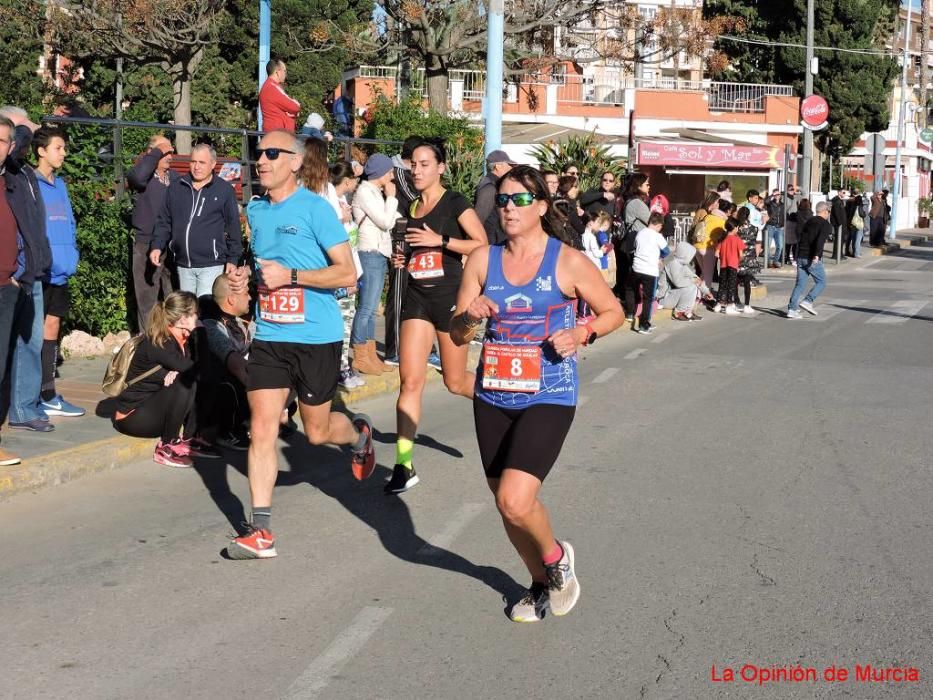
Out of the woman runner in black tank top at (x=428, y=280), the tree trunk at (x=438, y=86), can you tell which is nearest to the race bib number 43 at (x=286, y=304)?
the woman runner in black tank top at (x=428, y=280)

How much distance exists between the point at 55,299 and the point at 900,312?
1462 centimetres

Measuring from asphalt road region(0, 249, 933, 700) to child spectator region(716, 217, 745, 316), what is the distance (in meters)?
9.35

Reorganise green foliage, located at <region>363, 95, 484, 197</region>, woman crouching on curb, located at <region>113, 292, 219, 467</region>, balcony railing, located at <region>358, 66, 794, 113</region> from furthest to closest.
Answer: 1. balcony railing, located at <region>358, 66, 794, 113</region>
2. green foliage, located at <region>363, 95, 484, 197</region>
3. woman crouching on curb, located at <region>113, 292, 219, 467</region>

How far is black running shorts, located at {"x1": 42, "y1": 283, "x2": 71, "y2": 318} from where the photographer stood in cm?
987

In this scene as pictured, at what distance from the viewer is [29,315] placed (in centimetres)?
934

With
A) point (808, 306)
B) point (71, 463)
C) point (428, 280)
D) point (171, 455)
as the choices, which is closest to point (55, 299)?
point (171, 455)

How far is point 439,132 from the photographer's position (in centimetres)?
2191

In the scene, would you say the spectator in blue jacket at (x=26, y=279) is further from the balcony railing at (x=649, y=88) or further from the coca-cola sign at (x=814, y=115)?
the balcony railing at (x=649, y=88)

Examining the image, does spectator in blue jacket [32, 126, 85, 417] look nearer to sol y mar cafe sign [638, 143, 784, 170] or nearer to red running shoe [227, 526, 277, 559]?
red running shoe [227, 526, 277, 559]

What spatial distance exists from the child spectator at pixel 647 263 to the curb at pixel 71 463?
964 centimetres

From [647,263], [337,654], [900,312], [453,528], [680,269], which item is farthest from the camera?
[900,312]

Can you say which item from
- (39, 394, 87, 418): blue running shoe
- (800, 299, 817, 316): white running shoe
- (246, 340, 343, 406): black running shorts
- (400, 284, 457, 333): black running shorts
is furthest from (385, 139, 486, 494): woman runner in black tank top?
(800, 299, 817, 316): white running shoe

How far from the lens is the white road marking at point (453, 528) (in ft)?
22.4

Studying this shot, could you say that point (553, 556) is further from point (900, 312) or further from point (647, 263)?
point (900, 312)
